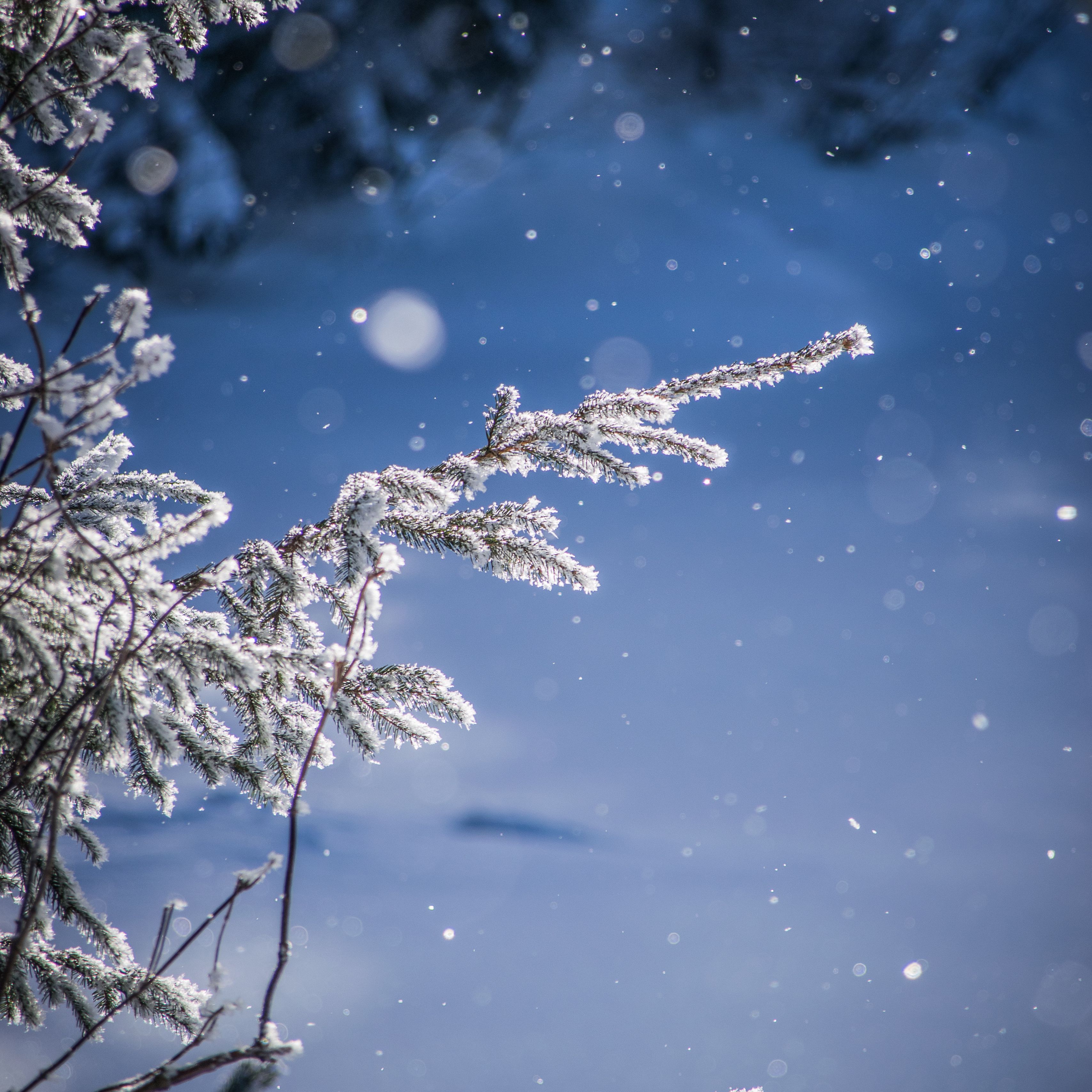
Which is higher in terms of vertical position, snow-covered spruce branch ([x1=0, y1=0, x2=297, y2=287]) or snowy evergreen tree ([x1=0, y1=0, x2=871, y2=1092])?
snow-covered spruce branch ([x1=0, y1=0, x2=297, y2=287])

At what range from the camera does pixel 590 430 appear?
7.97 feet

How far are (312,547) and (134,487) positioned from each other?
0.93 m

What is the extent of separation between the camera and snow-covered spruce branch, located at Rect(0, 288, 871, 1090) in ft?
5.42

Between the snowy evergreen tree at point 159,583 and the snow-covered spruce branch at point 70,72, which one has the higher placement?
the snow-covered spruce branch at point 70,72

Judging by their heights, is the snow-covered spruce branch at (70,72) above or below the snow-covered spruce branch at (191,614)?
above

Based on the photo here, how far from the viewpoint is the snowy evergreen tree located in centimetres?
139

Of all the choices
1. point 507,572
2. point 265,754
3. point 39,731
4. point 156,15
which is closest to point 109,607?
point 39,731

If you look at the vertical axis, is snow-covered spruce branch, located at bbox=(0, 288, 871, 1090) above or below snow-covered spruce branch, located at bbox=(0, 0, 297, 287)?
below

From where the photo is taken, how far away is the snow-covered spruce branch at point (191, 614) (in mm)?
1653

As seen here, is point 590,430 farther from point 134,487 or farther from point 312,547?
point 134,487

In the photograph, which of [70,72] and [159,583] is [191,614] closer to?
[159,583]

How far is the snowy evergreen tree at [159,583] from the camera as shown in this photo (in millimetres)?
1387

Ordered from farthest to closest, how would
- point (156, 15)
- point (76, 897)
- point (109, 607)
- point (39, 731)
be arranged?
point (156, 15) < point (76, 897) < point (39, 731) < point (109, 607)

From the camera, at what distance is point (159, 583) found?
176cm
